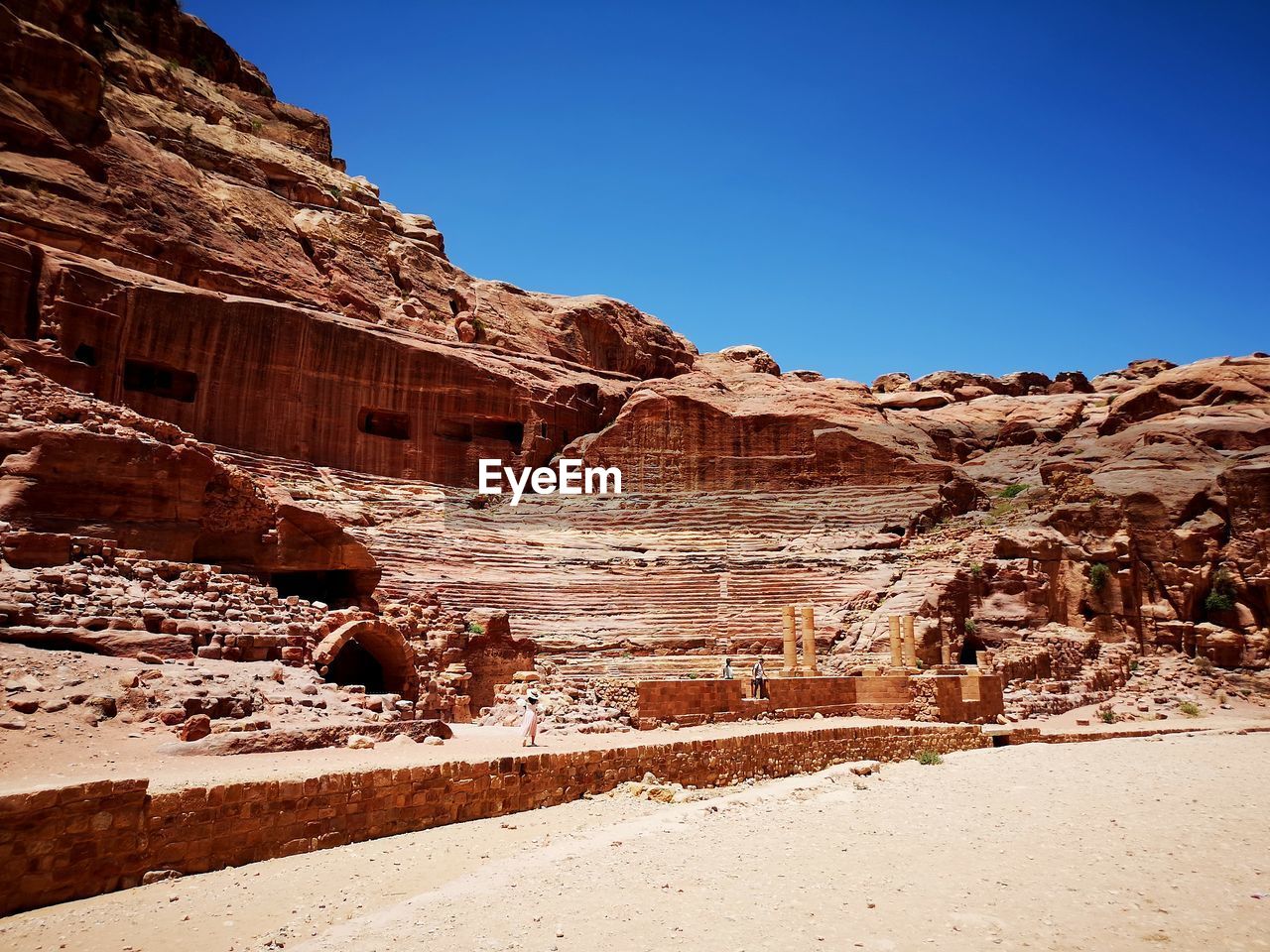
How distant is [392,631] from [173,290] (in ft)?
63.4

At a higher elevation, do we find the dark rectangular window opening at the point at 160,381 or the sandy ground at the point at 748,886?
the dark rectangular window opening at the point at 160,381

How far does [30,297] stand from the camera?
79.5 ft

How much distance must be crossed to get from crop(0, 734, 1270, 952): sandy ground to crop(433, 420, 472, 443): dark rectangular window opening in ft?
87.1

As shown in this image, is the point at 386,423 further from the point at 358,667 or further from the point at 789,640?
the point at 789,640

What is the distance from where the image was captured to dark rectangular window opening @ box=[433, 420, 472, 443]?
1372 inches

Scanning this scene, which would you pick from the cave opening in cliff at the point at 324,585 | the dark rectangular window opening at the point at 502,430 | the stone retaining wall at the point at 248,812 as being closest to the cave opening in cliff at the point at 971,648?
the stone retaining wall at the point at 248,812

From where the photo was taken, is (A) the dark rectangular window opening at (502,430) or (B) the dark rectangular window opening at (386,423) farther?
(A) the dark rectangular window opening at (502,430)

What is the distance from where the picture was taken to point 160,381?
28797mm

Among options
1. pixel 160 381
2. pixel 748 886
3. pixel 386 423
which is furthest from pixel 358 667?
pixel 386 423

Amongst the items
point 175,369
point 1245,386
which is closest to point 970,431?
point 1245,386

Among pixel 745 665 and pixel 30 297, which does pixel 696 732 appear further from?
pixel 30 297

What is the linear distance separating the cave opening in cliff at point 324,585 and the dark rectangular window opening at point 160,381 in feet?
51.2

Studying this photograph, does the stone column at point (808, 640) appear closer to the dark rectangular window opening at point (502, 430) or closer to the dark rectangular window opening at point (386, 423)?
Result: the dark rectangular window opening at point (502, 430)

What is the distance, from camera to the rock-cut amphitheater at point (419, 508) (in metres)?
10.5
